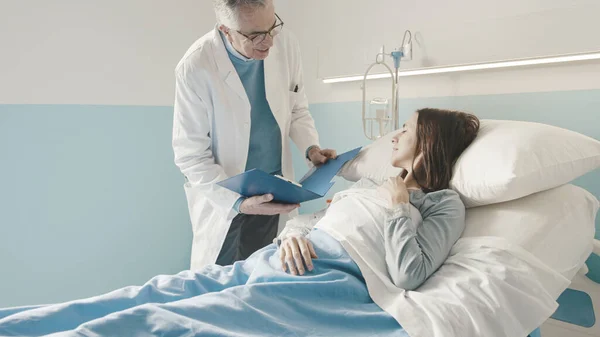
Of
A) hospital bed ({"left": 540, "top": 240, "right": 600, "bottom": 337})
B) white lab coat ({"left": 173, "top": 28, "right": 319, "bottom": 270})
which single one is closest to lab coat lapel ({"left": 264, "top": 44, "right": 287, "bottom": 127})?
white lab coat ({"left": 173, "top": 28, "right": 319, "bottom": 270})

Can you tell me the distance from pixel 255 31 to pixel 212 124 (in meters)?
0.40

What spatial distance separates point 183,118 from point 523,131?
1115 millimetres

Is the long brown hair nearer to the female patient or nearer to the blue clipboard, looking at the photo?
the female patient

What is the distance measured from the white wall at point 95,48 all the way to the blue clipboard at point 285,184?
119cm

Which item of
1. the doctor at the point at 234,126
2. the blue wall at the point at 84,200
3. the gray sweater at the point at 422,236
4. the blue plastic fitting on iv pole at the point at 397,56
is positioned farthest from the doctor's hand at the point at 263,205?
the blue wall at the point at 84,200

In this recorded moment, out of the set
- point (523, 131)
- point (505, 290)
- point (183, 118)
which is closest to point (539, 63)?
point (523, 131)

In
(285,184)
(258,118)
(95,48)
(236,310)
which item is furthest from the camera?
(95,48)

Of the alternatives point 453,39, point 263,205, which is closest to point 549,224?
point 263,205

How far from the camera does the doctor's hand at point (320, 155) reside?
1761 mm

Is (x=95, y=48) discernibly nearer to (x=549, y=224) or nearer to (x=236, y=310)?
(x=236, y=310)

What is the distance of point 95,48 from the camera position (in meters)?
2.26

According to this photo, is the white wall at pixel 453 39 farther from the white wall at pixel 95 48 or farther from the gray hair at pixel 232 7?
the gray hair at pixel 232 7

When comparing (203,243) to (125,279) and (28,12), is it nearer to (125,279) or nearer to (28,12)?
(125,279)

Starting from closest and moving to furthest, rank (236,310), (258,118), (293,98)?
1. (236,310)
2. (258,118)
3. (293,98)
